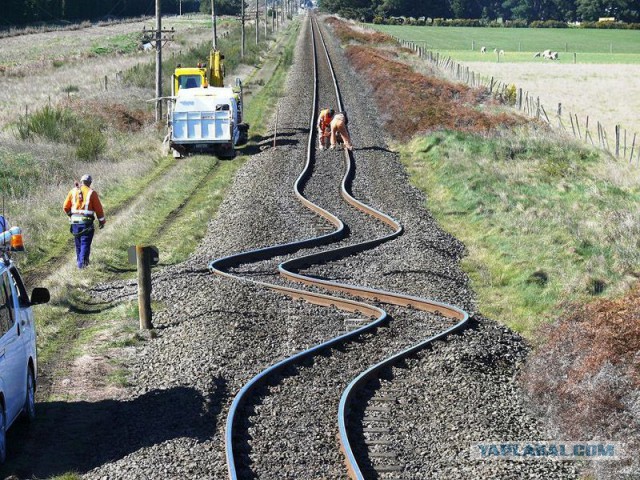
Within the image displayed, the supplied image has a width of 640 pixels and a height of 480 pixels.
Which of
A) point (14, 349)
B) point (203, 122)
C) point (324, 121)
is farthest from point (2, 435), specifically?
point (324, 121)

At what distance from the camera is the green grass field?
108 meters

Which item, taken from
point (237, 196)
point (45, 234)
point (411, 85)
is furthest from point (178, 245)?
point (411, 85)

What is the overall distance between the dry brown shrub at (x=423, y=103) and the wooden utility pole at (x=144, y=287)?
2074 cm

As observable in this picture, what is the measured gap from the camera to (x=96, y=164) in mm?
30812

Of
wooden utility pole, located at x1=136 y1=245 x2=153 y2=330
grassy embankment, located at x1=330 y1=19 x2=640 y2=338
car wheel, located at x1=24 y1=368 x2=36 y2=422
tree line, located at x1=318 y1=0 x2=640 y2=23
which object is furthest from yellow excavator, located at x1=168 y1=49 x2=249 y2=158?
tree line, located at x1=318 y1=0 x2=640 y2=23

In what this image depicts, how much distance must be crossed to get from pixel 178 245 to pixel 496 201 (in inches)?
304

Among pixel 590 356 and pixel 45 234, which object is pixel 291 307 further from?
pixel 45 234

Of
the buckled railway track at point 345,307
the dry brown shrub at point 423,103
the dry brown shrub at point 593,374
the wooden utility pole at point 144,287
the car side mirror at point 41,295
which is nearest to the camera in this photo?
the dry brown shrub at point 593,374

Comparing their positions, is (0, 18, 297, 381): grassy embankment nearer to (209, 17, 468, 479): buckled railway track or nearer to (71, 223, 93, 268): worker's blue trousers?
(71, 223, 93, 268): worker's blue trousers

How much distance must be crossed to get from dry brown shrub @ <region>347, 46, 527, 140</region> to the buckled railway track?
11650mm

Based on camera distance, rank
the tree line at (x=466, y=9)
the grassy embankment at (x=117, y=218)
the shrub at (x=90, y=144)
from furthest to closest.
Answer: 1. the tree line at (x=466, y=9)
2. the shrub at (x=90, y=144)
3. the grassy embankment at (x=117, y=218)

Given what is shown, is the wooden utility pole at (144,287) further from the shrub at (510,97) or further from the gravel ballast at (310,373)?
the shrub at (510,97)

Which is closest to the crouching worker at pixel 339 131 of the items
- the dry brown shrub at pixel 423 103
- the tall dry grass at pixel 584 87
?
the dry brown shrub at pixel 423 103

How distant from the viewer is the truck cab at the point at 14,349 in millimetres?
10148
